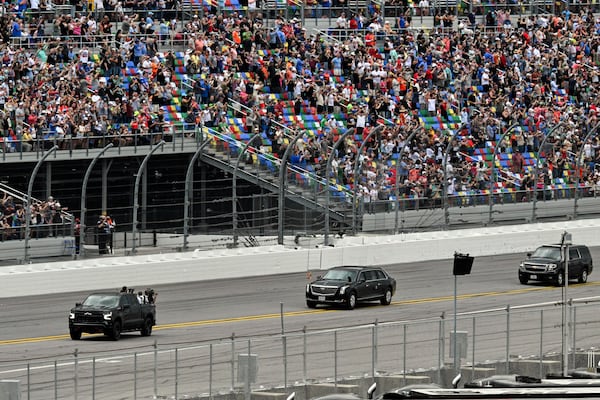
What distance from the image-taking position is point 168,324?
38.2 m

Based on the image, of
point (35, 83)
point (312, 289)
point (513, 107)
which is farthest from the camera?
point (513, 107)

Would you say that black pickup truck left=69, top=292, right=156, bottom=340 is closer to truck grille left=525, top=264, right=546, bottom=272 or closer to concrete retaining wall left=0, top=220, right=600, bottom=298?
concrete retaining wall left=0, top=220, right=600, bottom=298

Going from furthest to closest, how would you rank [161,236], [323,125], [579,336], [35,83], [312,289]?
1. [323,125]
2. [35,83]
3. [161,236]
4. [312,289]
5. [579,336]

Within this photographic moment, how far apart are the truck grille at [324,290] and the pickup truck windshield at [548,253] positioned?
8299 millimetres

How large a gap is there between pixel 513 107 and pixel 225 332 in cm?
2615

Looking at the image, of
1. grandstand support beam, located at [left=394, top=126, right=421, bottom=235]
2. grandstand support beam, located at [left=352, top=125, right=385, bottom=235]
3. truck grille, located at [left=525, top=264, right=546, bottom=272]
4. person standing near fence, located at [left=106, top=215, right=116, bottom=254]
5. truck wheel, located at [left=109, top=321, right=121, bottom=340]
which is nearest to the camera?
truck wheel, located at [left=109, top=321, right=121, bottom=340]

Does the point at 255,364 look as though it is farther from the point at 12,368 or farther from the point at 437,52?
the point at 437,52

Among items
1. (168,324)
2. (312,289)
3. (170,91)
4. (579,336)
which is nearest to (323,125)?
(170,91)

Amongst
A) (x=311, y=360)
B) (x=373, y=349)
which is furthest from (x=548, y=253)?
(x=311, y=360)

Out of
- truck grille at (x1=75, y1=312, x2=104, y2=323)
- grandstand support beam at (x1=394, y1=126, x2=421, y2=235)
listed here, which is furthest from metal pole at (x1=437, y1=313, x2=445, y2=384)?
grandstand support beam at (x1=394, y1=126, x2=421, y2=235)

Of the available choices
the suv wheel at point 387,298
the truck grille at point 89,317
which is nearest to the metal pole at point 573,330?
the truck grille at point 89,317

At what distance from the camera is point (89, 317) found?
3503cm

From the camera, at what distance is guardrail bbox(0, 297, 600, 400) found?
23969 millimetres

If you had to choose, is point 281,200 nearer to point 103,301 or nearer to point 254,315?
point 254,315
